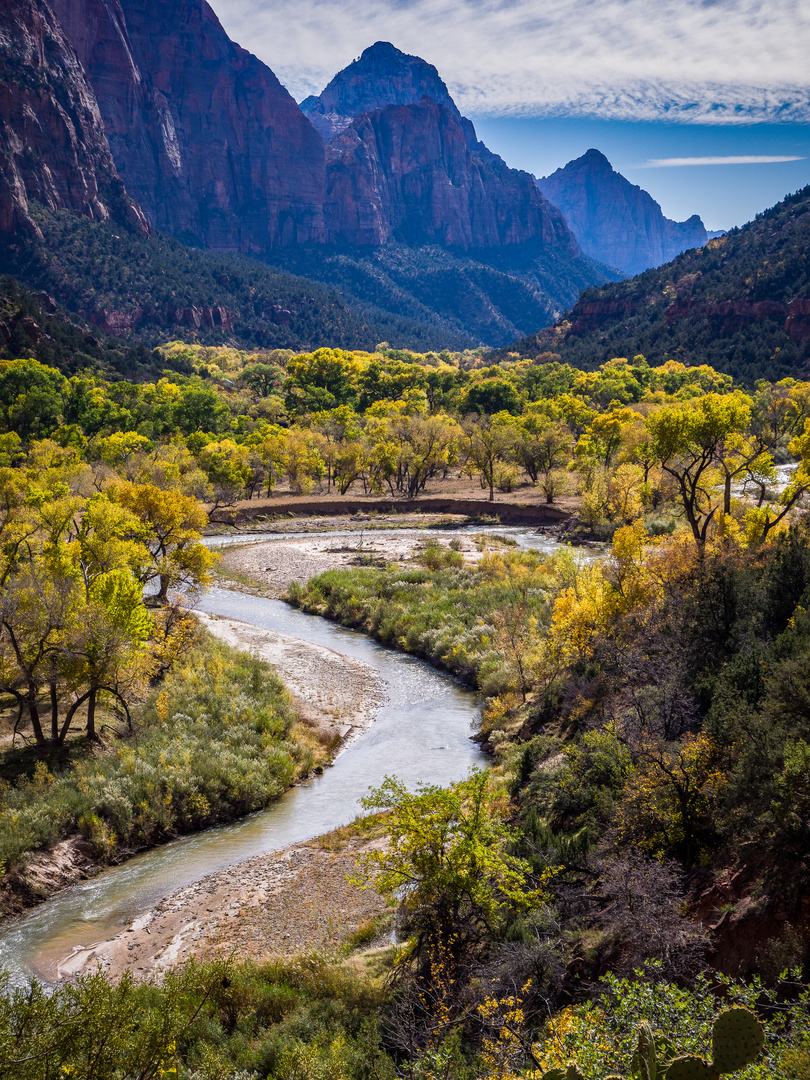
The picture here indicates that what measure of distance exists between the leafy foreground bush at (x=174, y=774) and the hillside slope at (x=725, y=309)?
316 feet

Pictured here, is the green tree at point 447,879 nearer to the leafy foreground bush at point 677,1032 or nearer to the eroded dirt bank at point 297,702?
the leafy foreground bush at point 677,1032

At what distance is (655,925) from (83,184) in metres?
176

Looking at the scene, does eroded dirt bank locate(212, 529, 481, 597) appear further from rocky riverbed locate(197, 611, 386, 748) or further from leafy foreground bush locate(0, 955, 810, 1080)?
leafy foreground bush locate(0, 955, 810, 1080)

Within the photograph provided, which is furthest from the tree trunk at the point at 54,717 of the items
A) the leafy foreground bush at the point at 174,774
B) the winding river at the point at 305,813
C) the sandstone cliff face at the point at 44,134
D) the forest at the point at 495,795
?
the sandstone cliff face at the point at 44,134

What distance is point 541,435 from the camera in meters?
73.1

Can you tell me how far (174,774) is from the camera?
19000 mm

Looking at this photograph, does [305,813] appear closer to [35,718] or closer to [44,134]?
[35,718]

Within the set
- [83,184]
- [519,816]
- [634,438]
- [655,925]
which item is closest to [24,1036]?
[655,925]

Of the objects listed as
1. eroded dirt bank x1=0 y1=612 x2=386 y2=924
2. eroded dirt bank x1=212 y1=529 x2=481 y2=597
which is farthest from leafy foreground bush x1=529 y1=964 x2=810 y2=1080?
eroded dirt bank x1=212 y1=529 x2=481 y2=597

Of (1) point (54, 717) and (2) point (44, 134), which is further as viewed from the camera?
(2) point (44, 134)

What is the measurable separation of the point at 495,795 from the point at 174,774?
9.91 m

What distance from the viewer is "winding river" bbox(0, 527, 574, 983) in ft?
46.6

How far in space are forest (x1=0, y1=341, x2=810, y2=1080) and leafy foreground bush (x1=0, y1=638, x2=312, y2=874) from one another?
0.08 meters

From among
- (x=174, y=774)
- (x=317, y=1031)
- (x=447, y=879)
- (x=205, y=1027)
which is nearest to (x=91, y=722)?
(x=174, y=774)
